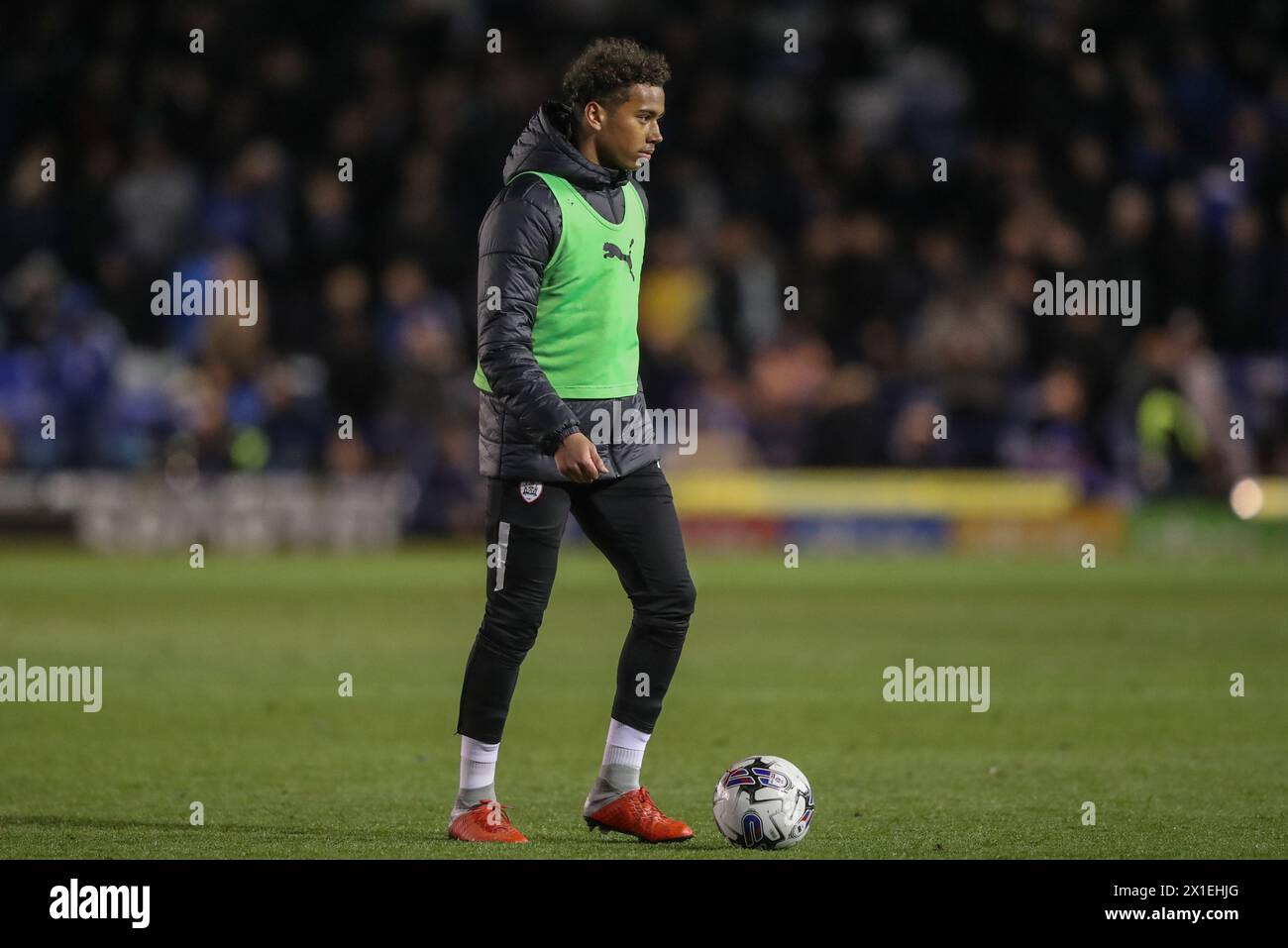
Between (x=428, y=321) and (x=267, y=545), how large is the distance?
271 centimetres

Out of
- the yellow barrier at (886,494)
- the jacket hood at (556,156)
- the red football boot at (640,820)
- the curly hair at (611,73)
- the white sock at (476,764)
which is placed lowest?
the red football boot at (640,820)

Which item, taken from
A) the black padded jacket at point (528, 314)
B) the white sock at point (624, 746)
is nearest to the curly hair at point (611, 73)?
the black padded jacket at point (528, 314)

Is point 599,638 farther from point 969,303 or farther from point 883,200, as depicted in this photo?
point 883,200

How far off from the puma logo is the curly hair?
1.38 feet

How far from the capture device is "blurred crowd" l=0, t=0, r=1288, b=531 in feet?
66.9

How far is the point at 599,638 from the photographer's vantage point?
1316 cm

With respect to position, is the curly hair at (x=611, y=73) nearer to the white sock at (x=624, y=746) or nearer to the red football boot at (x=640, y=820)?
Answer: the white sock at (x=624, y=746)

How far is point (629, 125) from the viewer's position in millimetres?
6562

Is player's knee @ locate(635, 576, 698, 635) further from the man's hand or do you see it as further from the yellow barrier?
the yellow barrier

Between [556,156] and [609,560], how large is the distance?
Answer: 1246 millimetres

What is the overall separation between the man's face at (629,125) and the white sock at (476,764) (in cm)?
184

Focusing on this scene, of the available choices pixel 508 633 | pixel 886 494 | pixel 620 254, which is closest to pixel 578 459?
pixel 508 633

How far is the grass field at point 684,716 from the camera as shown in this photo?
6.84 m
